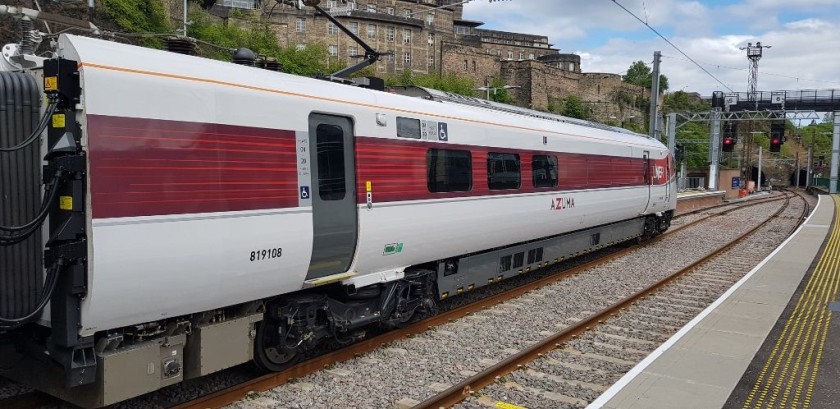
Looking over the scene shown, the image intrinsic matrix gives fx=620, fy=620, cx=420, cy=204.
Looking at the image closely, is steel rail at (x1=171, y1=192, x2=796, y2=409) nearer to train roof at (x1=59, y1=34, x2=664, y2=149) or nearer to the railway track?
the railway track

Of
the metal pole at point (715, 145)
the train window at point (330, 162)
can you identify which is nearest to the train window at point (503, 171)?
the train window at point (330, 162)

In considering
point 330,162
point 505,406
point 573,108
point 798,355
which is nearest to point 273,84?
point 330,162

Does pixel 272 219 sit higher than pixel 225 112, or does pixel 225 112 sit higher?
pixel 225 112

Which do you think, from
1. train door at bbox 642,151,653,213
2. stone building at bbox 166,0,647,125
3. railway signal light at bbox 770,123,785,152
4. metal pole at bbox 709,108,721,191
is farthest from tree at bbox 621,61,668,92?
train door at bbox 642,151,653,213

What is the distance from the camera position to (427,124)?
8445 mm

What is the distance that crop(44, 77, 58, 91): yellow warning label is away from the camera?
15.3 feet

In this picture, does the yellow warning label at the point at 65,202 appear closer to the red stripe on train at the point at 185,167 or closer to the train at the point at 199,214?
the train at the point at 199,214

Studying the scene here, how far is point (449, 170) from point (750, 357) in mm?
4520

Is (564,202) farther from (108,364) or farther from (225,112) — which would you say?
(108,364)

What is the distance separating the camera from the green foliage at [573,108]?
89312mm

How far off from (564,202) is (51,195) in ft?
31.7

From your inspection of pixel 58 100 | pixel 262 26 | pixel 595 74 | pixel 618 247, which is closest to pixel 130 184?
pixel 58 100

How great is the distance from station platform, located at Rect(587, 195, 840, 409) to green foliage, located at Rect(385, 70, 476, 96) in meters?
58.8

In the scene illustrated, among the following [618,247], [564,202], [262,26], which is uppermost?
[262,26]
